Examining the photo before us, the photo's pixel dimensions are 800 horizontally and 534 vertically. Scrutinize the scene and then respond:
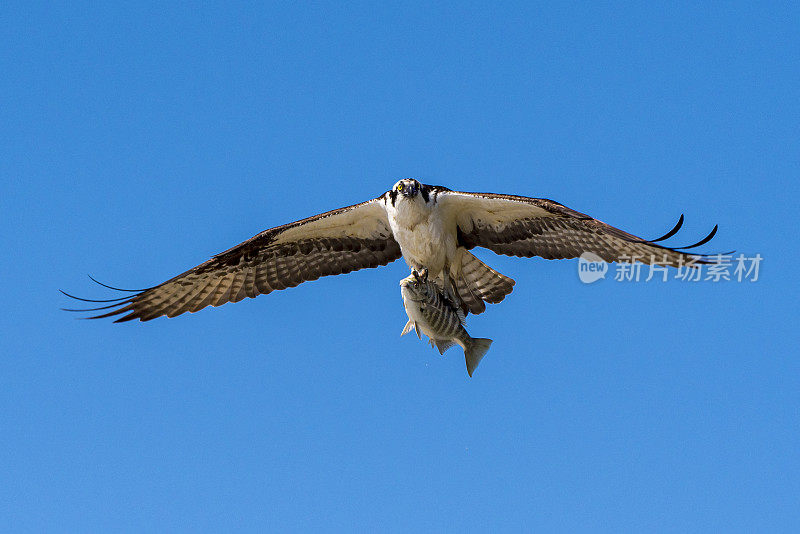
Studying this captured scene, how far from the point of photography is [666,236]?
31.5 feet

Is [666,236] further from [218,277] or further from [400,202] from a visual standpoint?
[218,277]

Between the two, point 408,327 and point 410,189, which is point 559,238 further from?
point 408,327

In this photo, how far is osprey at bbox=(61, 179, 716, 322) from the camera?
424 inches

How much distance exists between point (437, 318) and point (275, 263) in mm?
3316

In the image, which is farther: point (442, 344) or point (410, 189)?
point (410, 189)

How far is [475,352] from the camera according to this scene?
1025 centimetres

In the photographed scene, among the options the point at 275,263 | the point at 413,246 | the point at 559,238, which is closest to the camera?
the point at 413,246

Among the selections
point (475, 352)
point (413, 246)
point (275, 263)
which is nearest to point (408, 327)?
point (475, 352)

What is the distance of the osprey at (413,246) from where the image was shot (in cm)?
1076

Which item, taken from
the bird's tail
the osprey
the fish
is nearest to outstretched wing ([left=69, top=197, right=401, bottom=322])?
the osprey

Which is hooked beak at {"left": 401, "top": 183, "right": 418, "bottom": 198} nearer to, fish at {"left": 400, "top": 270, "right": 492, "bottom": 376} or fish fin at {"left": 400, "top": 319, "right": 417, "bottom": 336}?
fish at {"left": 400, "top": 270, "right": 492, "bottom": 376}

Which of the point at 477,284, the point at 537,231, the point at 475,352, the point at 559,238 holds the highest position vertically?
the point at 537,231

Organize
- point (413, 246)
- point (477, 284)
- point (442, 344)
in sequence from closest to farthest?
point (442, 344)
point (413, 246)
point (477, 284)

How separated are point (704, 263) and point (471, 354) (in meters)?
2.76
